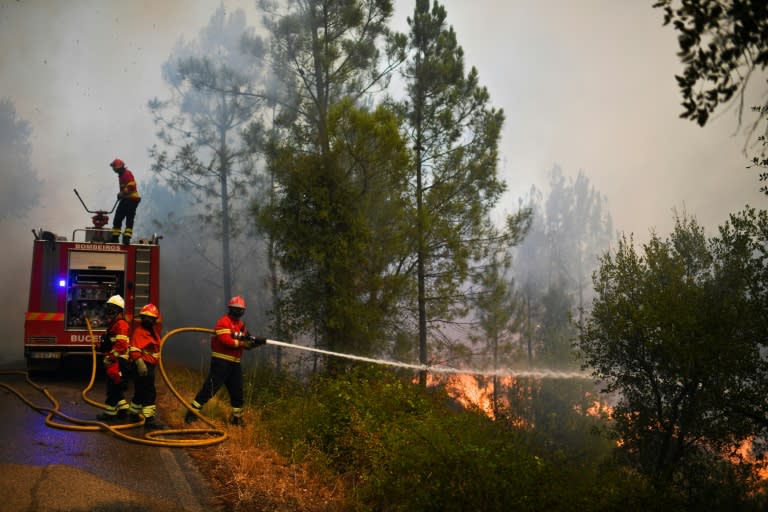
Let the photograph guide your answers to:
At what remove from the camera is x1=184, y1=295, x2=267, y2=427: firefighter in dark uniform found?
7.97m

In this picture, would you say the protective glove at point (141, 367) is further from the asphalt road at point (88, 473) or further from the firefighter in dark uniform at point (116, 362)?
the asphalt road at point (88, 473)

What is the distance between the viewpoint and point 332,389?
8453 millimetres

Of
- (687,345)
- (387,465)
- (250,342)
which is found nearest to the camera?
(387,465)

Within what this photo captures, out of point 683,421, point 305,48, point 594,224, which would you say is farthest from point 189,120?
point 594,224

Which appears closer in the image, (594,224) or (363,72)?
(363,72)

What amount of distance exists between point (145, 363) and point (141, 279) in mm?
4419

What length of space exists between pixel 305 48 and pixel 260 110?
10.2 meters

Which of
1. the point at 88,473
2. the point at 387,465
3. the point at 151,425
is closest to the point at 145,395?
the point at 151,425

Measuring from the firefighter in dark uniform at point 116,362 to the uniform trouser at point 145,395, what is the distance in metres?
0.22

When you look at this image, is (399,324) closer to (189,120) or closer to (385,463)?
(385,463)

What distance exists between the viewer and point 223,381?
798cm

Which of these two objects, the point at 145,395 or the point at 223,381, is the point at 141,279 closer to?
the point at 145,395

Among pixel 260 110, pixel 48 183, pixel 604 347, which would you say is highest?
pixel 260 110

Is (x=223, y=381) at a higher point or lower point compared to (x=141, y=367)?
lower
